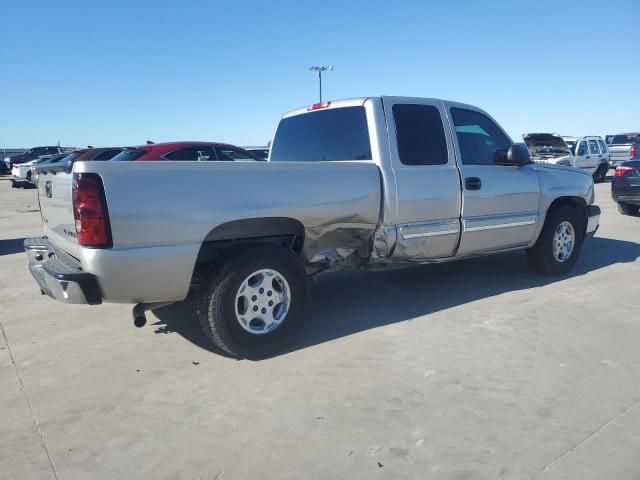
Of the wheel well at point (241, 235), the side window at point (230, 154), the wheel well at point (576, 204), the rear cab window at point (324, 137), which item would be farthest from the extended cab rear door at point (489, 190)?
the side window at point (230, 154)

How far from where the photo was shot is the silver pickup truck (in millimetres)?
3215

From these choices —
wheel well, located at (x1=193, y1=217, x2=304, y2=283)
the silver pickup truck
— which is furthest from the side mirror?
wheel well, located at (x1=193, y1=217, x2=304, y2=283)

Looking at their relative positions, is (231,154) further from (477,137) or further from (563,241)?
(563,241)

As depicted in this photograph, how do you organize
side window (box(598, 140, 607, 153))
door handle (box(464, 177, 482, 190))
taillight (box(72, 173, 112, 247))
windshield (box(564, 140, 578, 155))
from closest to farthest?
taillight (box(72, 173, 112, 247)), door handle (box(464, 177, 482, 190)), windshield (box(564, 140, 578, 155)), side window (box(598, 140, 607, 153))

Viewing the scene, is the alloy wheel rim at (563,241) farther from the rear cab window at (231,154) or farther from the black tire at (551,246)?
the rear cab window at (231,154)

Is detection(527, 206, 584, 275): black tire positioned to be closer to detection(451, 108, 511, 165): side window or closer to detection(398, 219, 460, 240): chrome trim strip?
detection(451, 108, 511, 165): side window

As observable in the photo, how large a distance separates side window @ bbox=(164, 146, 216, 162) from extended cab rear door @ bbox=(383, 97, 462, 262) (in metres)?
6.05

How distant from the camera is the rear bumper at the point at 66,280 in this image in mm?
A: 3193

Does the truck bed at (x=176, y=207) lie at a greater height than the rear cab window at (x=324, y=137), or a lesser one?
lesser

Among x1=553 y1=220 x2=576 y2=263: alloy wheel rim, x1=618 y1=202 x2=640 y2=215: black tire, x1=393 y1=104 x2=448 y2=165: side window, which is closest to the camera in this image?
x1=393 y1=104 x2=448 y2=165: side window

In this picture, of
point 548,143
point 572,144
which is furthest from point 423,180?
point 572,144

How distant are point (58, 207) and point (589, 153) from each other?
20.1m

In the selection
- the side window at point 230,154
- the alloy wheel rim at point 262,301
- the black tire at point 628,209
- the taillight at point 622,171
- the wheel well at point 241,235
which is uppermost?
the side window at point 230,154

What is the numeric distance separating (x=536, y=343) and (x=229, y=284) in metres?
2.42
